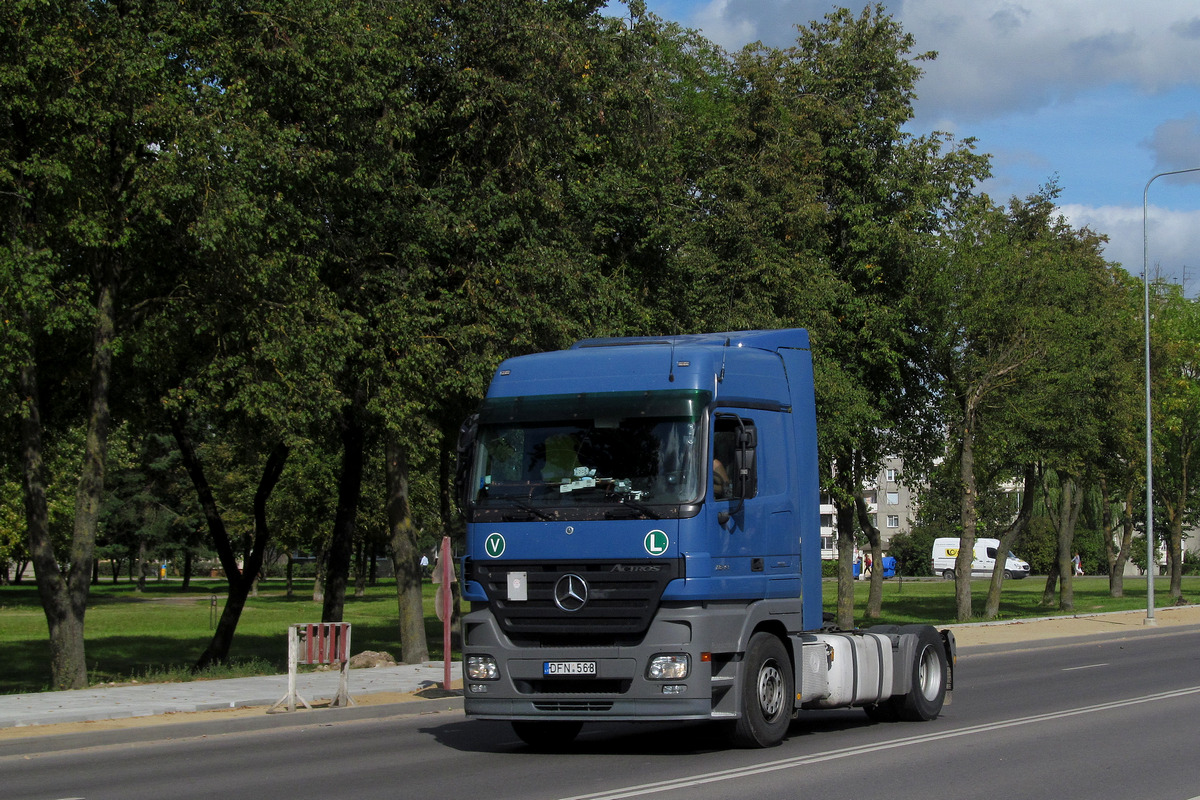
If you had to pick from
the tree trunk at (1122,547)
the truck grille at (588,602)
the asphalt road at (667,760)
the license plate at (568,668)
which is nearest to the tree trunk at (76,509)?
the asphalt road at (667,760)

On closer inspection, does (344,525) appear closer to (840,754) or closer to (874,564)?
(840,754)

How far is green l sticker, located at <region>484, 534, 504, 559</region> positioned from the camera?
429 inches

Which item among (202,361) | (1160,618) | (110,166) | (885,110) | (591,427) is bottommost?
(1160,618)

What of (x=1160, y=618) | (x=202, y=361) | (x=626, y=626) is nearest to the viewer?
(x=626, y=626)

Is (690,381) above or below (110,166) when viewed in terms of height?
below

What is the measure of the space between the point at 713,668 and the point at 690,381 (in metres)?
2.46

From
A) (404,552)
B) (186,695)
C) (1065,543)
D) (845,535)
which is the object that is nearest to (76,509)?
(186,695)

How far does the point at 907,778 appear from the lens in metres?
9.45

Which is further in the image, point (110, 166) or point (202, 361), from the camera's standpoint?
point (202, 361)

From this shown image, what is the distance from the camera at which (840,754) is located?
1086cm

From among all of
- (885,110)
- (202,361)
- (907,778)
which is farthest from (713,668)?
(885,110)

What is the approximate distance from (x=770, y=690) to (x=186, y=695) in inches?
315

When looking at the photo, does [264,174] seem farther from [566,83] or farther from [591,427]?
[591,427]

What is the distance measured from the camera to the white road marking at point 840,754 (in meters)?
8.91
